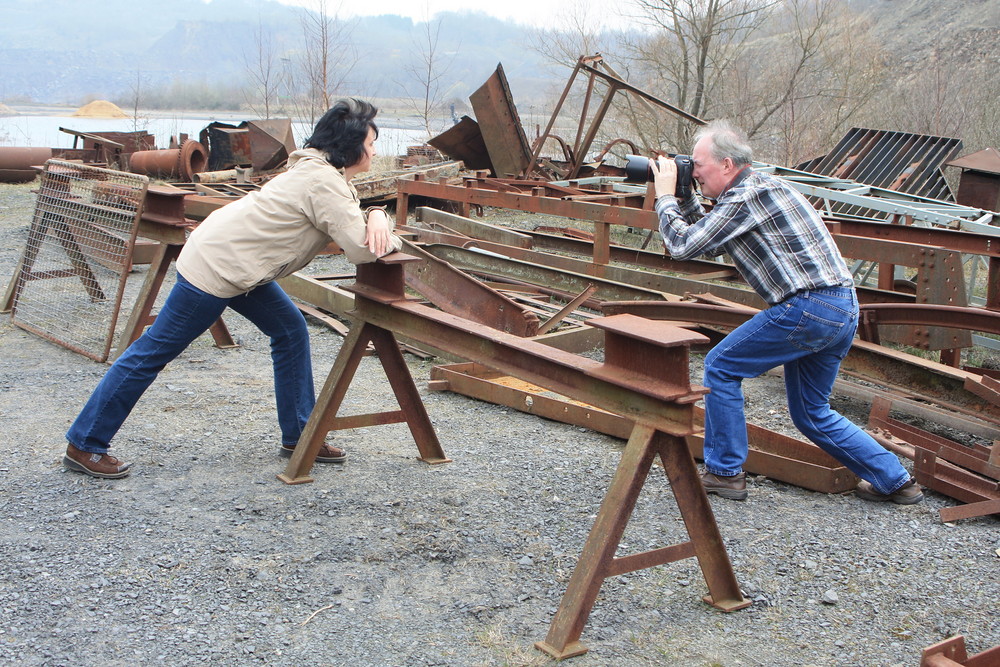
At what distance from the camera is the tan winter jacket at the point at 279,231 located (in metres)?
3.62

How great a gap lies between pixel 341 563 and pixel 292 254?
1.35 metres

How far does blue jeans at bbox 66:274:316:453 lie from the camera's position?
3.95 meters

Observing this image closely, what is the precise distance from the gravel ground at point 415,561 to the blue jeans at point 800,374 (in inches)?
9.1

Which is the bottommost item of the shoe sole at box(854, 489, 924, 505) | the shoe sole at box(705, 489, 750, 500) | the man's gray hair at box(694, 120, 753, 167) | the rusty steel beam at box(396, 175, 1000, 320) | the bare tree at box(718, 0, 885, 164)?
the shoe sole at box(705, 489, 750, 500)

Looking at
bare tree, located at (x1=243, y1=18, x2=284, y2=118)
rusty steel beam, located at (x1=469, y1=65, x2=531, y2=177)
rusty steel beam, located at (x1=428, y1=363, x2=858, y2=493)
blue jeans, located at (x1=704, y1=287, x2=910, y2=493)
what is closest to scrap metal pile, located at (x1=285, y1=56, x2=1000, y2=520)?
rusty steel beam, located at (x1=428, y1=363, x2=858, y2=493)

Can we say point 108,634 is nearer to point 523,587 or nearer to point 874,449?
point 523,587

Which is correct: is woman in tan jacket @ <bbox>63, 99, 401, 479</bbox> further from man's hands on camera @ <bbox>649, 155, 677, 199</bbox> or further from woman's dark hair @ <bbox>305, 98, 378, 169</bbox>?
man's hands on camera @ <bbox>649, 155, 677, 199</bbox>

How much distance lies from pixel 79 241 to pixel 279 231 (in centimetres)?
434

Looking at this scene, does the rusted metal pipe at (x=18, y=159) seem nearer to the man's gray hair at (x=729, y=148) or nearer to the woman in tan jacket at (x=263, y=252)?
the woman in tan jacket at (x=263, y=252)

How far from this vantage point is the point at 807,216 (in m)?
3.69

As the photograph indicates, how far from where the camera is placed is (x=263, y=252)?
3797 mm

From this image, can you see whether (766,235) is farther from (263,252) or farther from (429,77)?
(429,77)

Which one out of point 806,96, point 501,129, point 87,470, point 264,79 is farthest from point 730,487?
point 264,79

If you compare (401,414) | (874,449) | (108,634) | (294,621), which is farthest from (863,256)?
(108,634)
